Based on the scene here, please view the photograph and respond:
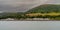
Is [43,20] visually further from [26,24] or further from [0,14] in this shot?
[0,14]

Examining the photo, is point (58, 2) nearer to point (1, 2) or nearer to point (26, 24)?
point (26, 24)

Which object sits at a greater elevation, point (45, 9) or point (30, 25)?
point (45, 9)

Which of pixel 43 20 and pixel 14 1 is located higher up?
pixel 14 1

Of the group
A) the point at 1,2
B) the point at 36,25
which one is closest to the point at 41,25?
the point at 36,25

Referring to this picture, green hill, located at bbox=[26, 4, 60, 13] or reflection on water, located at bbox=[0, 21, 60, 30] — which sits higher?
green hill, located at bbox=[26, 4, 60, 13]

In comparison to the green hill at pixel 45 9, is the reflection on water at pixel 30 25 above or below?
below

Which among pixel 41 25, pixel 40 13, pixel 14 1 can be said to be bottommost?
pixel 41 25
